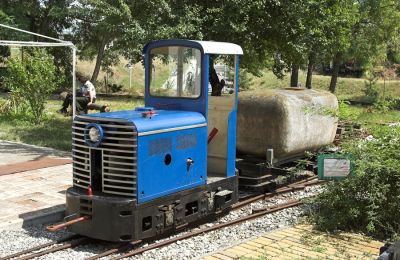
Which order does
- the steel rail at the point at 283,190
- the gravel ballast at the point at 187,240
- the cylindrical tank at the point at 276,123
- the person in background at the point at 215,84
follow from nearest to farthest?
the gravel ballast at the point at 187,240 < the person in background at the point at 215,84 < the steel rail at the point at 283,190 < the cylindrical tank at the point at 276,123

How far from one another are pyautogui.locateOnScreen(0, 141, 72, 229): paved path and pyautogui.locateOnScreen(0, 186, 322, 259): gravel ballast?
0.33 m

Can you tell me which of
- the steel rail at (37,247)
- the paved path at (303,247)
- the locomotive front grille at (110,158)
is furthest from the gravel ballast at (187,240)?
the locomotive front grille at (110,158)

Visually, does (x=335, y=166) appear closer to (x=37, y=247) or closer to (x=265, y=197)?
(x=265, y=197)

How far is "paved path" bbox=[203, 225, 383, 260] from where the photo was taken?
239 inches

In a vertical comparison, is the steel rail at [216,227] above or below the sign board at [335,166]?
below

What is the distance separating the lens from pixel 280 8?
44.5ft

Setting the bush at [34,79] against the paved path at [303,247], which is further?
the bush at [34,79]

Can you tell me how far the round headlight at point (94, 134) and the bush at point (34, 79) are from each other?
11.0m

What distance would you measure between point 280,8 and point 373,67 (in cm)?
2545

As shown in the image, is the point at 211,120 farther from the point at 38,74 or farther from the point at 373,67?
the point at 373,67

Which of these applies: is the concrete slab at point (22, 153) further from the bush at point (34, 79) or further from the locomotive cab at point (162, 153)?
the locomotive cab at point (162, 153)

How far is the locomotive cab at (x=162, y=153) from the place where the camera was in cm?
617

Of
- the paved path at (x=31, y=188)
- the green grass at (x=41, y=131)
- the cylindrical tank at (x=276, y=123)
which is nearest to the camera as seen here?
the paved path at (x=31, y=188)

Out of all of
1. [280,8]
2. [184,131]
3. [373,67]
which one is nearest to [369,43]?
[373,67]
